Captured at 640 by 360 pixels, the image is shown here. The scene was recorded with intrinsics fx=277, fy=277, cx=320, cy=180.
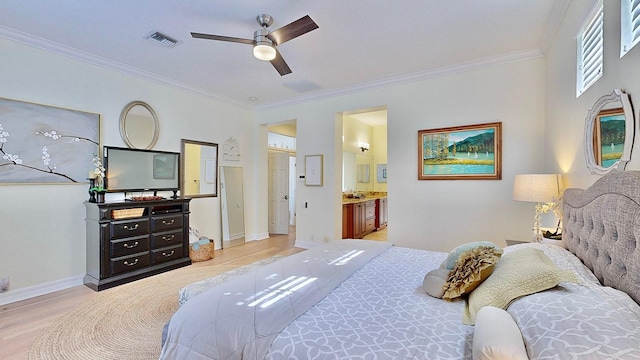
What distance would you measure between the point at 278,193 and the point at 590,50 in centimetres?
592

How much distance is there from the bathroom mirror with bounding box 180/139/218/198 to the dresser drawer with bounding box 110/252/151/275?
1.21m

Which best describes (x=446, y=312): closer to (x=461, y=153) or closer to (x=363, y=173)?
(x=461, y=153)

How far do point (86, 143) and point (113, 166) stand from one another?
387 mm

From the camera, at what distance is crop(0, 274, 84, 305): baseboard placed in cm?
289

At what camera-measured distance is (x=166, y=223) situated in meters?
3.86

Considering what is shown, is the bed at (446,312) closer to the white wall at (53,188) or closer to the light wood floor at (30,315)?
the light wood floor at (30,315)

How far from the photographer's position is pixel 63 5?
2465 mm

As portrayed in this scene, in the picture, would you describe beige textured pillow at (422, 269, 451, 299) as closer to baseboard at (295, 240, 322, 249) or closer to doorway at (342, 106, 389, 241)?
baseboard at (295, 240, 322, 249)

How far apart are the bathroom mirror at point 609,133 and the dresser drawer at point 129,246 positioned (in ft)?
14.9

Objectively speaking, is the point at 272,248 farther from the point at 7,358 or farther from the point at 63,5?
the point at 63,5

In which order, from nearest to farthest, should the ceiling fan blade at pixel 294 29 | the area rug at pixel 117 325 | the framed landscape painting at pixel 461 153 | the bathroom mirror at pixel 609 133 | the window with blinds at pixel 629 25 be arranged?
1. the window with blinds at pixel 629 25
2. the bathroom mirror at pixel 609 133
3. the area rug at pixel 117 325
4. the ceiling fan blade at pixel 294 29
5. the framed landscape painting at pixel 461 153

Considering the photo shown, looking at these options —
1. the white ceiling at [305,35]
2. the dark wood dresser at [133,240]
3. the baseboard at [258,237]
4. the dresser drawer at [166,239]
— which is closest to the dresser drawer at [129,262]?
the dark wood dresser at [133,240]

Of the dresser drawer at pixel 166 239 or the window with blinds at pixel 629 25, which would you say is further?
the dresser drawer at pixel 166 239

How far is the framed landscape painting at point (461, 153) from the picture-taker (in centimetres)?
352
